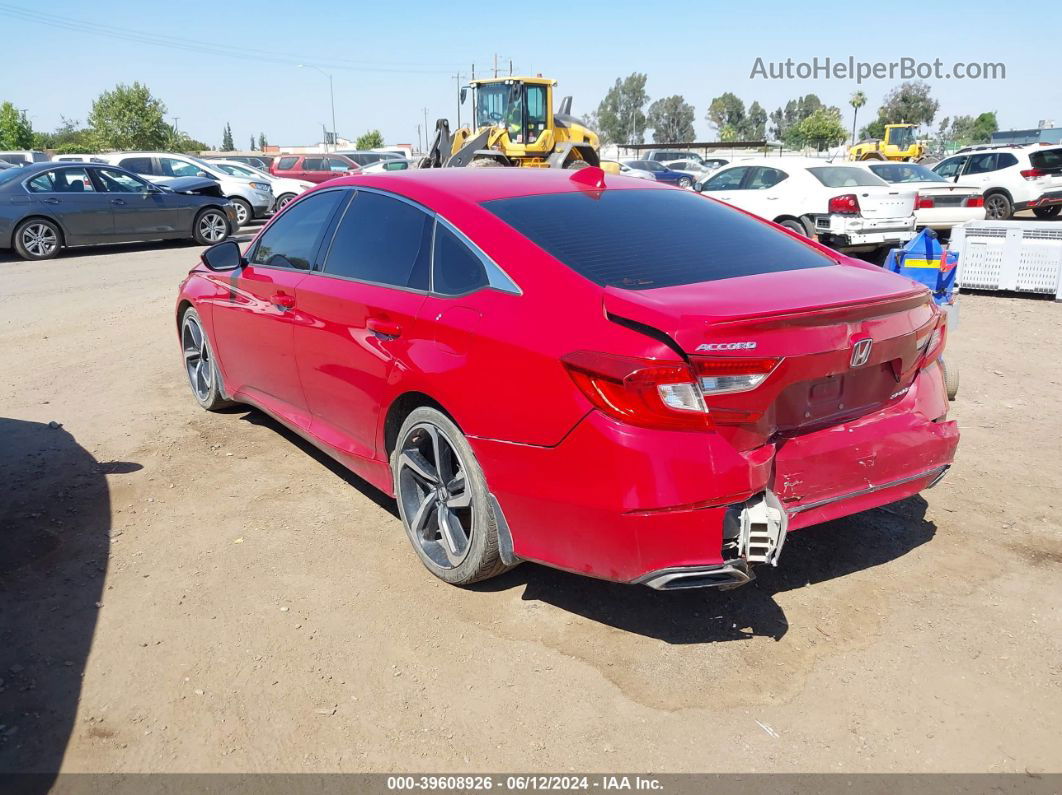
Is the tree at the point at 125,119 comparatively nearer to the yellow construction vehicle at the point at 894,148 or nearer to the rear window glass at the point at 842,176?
the yellow construction vehicle at the point at 894,148

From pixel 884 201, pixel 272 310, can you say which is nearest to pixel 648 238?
pixel 272 310

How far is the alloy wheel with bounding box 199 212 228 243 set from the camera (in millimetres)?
16359

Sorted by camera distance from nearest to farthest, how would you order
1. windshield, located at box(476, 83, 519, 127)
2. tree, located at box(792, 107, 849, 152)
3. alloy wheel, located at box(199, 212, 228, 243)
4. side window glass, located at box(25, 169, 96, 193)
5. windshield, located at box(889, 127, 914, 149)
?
side window glass, located at box(25, 169, 96, 193), alloy wheel, located at box(199, 212, 228, 243), windshield, located at box(476, 83, 519, 127), windshield, located at box(889, 127, 914, 149), tree, located at box(792, 107, 849, 152)

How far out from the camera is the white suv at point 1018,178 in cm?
1869

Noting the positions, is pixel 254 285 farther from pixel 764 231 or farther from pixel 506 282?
pixel 764 231

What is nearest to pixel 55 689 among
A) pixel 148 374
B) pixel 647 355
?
pixel 647 355

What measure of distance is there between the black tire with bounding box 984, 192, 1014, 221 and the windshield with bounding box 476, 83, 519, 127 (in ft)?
35.8

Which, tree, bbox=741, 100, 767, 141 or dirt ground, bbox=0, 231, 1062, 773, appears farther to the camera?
tree, bbox=741, 100, 767, 141

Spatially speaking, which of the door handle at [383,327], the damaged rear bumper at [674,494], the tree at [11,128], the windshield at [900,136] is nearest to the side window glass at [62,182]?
the door handle at [383,327]

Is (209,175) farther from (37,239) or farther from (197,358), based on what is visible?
(197,358)

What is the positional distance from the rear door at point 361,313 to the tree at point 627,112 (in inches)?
5330

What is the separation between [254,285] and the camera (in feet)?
16.0

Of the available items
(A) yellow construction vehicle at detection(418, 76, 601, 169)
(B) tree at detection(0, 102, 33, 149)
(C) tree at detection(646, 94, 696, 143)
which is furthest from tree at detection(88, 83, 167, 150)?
(C) tree at detection(646, 94, 696, 143)

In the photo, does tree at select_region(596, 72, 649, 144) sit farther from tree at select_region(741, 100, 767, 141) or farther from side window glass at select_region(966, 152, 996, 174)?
side window glass at select_region(966, 152, 996, 174)
